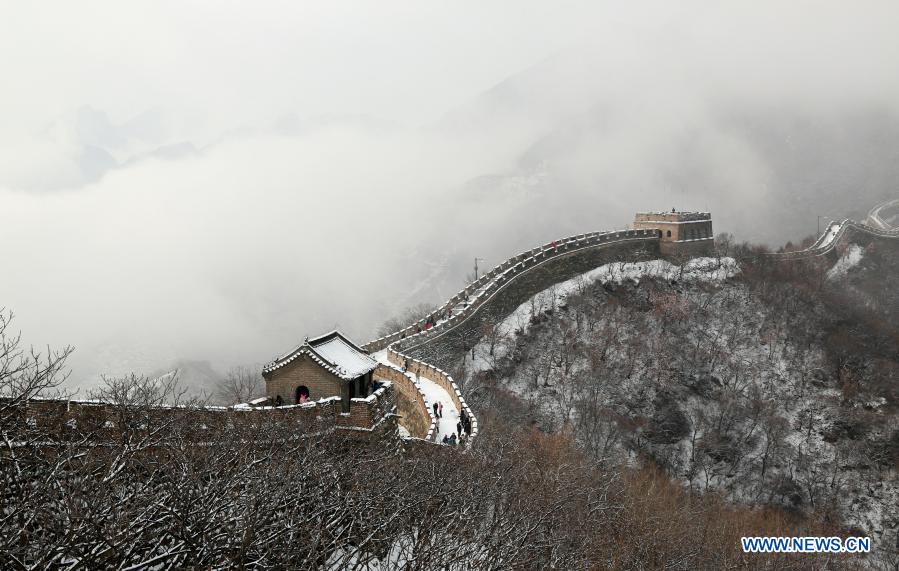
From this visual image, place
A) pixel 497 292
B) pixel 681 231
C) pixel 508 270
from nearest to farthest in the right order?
pixel 497 292
pixel 508 270
pixel 681 231

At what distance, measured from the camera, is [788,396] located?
39844mm

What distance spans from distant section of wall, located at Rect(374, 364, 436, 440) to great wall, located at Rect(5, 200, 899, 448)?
4 centimetres

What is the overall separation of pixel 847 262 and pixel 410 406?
5485 cm

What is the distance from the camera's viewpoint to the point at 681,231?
4997 centimetres

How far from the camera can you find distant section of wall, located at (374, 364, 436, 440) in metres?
23.9

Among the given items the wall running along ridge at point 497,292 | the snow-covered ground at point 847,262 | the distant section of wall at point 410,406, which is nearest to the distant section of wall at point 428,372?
the wall running along ridge at point 497,292

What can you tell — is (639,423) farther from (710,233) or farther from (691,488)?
(710,233)

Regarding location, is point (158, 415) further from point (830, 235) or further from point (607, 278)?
point (830, 235)

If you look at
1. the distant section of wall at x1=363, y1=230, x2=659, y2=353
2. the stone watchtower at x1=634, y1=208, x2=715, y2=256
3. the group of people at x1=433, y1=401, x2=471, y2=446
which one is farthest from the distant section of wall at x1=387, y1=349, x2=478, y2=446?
the stone watchtower at x1=634, y1=208, x2=715, y2=256

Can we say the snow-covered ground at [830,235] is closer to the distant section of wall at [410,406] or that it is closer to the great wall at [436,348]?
the great wall at [436,348]

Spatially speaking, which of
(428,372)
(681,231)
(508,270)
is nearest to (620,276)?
(681,231)

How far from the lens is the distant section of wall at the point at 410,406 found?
78.4 feet

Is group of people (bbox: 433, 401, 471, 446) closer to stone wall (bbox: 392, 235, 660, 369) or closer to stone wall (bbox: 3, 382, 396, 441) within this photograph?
stone wall (bbox: 3, 382, 396, 441)

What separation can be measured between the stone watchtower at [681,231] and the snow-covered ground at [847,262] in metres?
15.7
